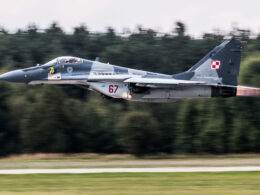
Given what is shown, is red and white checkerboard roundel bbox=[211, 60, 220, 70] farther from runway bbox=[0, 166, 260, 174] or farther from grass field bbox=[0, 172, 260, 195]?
grass field bbox=[0, 172, 260, 195]

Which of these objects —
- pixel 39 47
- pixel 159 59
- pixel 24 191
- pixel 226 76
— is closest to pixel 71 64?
pixel 226 76

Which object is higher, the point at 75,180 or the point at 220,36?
the point at 220,36

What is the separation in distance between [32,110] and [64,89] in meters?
11.5

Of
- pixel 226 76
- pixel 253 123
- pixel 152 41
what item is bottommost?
pixel 253 123

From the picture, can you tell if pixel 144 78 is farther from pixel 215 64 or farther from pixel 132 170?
pixel 132 170

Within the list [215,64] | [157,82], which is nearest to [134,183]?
[157,82]

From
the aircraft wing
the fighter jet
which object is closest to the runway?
the aircraft wing

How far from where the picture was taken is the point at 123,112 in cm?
5069

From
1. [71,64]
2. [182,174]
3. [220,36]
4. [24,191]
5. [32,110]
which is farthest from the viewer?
[220,36]

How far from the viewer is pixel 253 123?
42031mm

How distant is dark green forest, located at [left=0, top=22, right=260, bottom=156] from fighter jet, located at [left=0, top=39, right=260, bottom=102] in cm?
1632

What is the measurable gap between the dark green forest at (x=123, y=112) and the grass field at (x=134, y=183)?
22.1 meters

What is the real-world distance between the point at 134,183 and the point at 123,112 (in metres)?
33.6

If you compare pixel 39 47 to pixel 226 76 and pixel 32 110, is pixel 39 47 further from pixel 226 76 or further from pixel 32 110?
pixel 226 76
